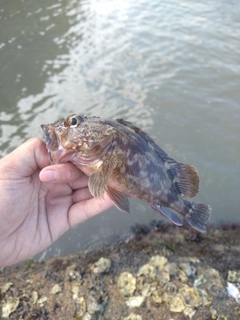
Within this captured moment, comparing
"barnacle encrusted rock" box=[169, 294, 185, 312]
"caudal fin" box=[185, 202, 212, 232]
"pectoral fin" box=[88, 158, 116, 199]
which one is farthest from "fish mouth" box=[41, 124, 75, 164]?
"barnacle encrusted rock" box=[169, 294, 185, 312]

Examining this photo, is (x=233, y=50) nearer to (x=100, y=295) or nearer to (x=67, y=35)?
(x=67, y=35)

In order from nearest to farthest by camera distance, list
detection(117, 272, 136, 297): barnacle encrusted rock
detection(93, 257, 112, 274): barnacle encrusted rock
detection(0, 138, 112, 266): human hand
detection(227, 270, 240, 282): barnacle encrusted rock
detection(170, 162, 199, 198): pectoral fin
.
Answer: detection(0, 138, 112, 266): human hand → detection(170, 162, 199, 198): pectoral fin → detection(117, 272, 136, 297): barnacle encrusted rock → detection(227, 270, 240, 282): barnacle encrusted rock → detection(93, 257, 112, 274): barnacle encrusted rock

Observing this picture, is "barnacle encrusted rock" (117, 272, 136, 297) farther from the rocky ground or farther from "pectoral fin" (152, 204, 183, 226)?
"pectoral fin" (152, 204, 183, 226)

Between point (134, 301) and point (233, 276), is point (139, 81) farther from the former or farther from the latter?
point (134, 301)

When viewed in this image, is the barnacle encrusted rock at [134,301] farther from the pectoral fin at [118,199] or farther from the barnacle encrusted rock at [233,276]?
the pectoral fin at [118,199]

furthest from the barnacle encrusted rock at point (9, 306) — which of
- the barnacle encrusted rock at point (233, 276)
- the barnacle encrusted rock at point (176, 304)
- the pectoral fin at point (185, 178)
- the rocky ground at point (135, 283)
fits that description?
the barnacle encrusted rock at point (233, 276)
